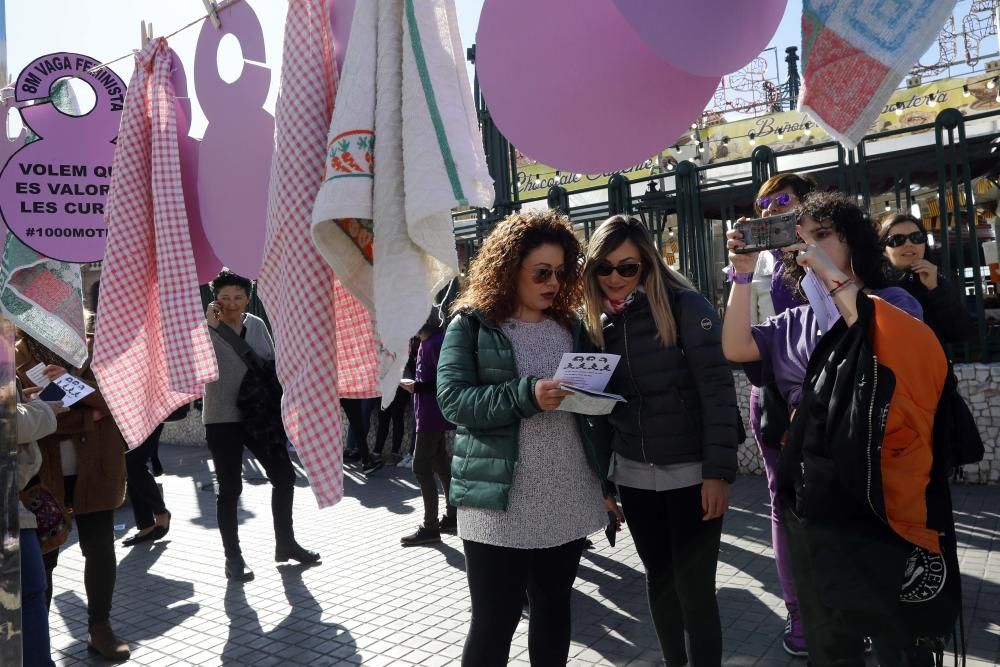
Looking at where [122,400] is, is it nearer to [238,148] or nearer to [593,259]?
[238,148]

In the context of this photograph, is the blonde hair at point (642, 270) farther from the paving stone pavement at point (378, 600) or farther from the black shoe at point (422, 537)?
the black shoe at point (422, 537)

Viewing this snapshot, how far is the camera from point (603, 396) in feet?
7.34

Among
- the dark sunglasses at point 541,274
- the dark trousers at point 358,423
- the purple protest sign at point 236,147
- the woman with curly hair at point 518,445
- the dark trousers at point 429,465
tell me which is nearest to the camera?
the purple protest sign at point 236,147

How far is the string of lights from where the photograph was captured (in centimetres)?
941

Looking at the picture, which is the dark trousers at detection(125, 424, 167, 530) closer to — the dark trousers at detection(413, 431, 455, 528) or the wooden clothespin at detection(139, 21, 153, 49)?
the dark trousers at detection(413, 431, 455, 528)

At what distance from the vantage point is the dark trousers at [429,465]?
18.2 feet

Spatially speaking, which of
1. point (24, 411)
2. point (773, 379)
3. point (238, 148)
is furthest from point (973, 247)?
point (24, 411)

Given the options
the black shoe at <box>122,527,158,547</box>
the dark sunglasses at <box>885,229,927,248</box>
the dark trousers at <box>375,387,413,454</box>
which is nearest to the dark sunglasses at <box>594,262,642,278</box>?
the dark sunglasses at <box>885,229,927,248</box>

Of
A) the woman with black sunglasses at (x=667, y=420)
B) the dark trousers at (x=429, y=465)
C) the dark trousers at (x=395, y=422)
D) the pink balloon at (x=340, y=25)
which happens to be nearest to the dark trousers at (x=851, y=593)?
the woman with black sunglasses at (x=667, y=420)

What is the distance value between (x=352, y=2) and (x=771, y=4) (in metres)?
0.99

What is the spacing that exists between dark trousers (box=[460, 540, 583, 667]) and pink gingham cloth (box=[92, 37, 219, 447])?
101cm

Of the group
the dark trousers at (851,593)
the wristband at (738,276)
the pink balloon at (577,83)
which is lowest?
the dark trousers at (851,593)

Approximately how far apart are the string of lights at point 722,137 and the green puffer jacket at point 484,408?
6.13 meters

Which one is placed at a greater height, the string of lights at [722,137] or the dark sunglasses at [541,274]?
the string of lights at [722,137]
